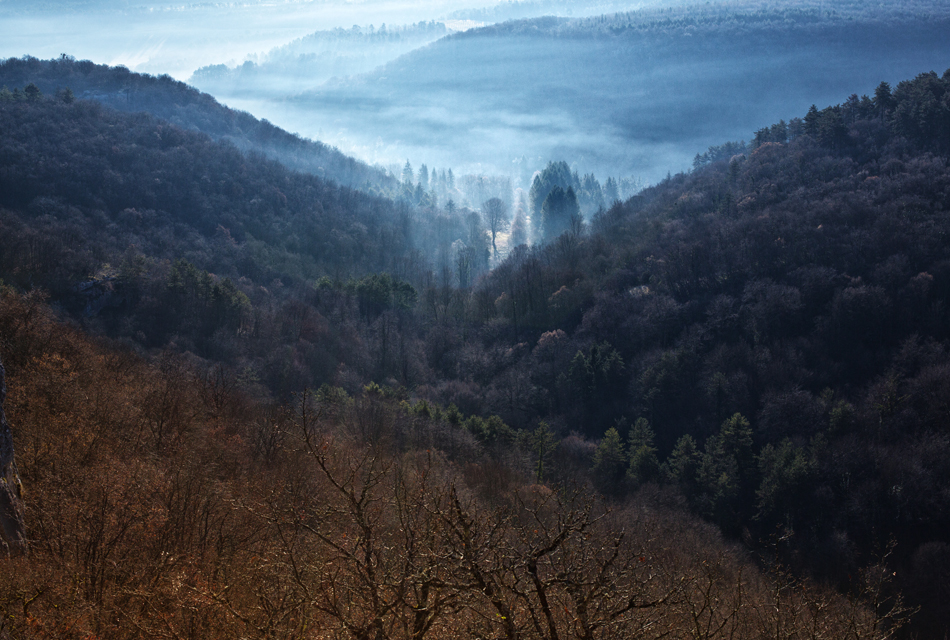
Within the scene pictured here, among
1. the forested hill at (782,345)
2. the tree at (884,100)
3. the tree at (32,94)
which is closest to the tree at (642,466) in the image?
the forested hill at (782,345)

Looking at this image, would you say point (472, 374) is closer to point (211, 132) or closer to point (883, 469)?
point (883, 469)

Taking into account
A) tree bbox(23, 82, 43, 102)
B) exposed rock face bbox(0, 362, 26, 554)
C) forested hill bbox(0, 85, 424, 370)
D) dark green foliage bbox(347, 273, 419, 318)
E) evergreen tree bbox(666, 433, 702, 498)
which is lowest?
evergreen tree bbox(666, 433, 702, 498)

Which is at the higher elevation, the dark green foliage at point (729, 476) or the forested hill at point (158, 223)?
the forested hill at point (158, 223)

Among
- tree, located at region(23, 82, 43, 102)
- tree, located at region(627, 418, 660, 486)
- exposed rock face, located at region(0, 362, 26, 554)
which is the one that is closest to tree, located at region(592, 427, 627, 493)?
tree, located at region(627, 418, 660, 486)

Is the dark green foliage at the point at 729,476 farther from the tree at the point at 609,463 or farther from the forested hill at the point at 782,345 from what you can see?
the tree at the point at 609,463

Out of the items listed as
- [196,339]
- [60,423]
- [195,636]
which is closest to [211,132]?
[196,339]

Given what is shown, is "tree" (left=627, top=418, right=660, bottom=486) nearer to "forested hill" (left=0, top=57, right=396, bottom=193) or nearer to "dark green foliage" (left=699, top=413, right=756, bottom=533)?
"dark green foliage" (left=699, top=413, right=756, bottom=533)
